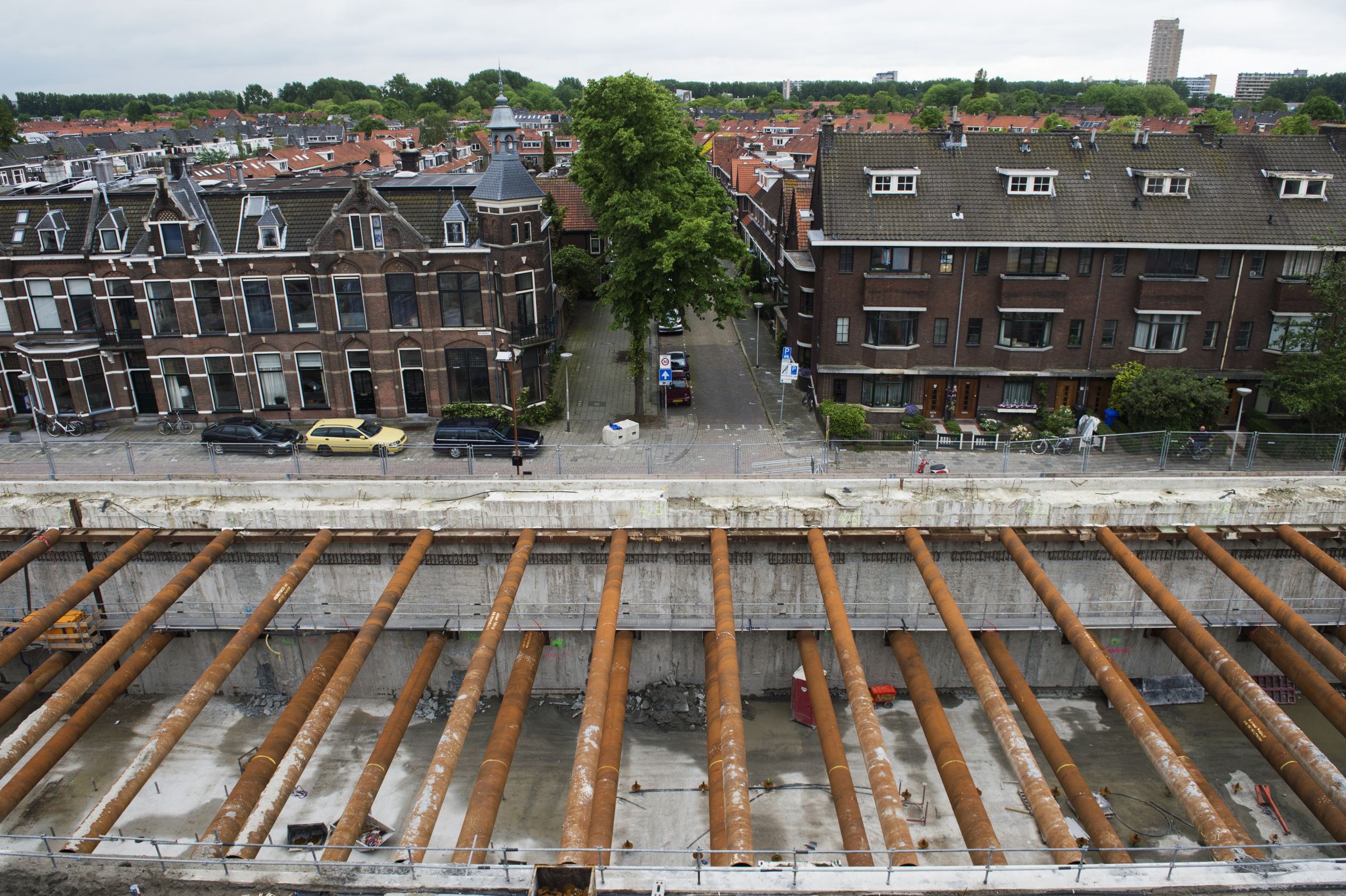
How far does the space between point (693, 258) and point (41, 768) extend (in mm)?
26787

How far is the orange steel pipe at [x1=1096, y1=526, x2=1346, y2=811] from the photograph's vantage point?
57.2ft

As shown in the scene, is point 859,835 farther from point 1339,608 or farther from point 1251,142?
point 1251,142

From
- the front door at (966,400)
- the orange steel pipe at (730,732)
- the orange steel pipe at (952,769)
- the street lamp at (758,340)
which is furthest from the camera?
the street lamp at (758,340)

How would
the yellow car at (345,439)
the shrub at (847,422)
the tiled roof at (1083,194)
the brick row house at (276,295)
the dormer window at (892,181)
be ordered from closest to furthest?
the yellow car at (345,439) < the shrub at (847,422) < the tiled roof at (1083,194) < the brick row house at (276,295) < the dormer window at (892,181)

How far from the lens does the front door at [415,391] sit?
123 ft

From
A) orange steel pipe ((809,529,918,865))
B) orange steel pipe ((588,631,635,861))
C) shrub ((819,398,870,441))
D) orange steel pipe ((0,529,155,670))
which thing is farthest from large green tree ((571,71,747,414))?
orange steel pipe ((0,529,155,670))

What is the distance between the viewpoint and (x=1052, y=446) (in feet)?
98.5

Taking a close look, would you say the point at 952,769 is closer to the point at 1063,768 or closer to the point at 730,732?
the point at 1063,768

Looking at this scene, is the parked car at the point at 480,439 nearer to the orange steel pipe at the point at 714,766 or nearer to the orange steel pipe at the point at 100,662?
the orange steel pipe at the point at 100,662

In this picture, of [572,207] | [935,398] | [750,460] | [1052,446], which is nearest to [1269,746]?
[1052,446]

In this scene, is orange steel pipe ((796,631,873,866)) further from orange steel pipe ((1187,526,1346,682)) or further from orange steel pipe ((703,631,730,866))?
orange steel pipe ((1187,526,1346,682))

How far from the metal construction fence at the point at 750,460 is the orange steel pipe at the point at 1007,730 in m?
6.19

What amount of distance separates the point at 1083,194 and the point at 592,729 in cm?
3264

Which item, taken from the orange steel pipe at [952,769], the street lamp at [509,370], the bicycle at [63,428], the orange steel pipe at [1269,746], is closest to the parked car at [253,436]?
the bicycle at [63,428]
